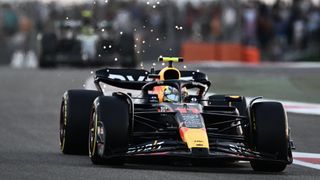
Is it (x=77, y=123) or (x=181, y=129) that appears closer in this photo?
(x=181, y=129)

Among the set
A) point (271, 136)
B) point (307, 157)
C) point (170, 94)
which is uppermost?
point (170, 94)

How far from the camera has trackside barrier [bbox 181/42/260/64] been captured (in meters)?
42.4

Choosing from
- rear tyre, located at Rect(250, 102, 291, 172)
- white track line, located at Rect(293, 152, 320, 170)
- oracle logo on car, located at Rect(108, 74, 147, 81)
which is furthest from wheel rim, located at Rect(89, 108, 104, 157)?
white track line, located at Rect(293, 152, 320, 170)

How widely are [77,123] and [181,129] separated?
6.02 ft

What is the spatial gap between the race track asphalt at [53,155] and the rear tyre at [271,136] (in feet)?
0.40

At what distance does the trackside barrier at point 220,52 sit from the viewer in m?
42.4

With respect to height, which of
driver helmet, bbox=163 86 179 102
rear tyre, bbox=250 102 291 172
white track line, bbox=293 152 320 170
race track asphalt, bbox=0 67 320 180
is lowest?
white track line, bbox=293 152 320 170

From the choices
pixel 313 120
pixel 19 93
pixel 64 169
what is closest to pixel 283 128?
pixel 64 169

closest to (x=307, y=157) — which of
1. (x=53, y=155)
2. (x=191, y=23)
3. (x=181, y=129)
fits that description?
(x=181, y=129)

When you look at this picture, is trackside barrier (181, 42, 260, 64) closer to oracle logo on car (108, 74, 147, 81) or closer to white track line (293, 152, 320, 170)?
oracle logo on car (108, 74, 147, 81)

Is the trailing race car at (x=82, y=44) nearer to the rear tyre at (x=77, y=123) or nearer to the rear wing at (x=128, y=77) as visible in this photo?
the rear wing at (x=128, y=77)

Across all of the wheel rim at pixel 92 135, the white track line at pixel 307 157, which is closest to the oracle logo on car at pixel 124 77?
the wheel rim at pixel 92 135

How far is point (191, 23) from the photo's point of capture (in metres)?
43.0

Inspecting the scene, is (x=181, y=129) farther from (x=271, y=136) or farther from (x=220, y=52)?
(x=220, y=52)
